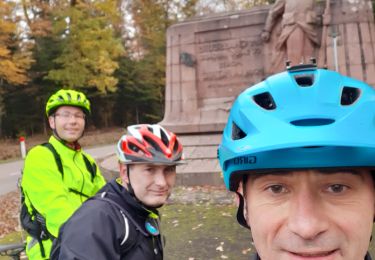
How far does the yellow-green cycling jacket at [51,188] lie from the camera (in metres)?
2.40

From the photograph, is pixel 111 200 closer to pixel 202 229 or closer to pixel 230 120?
pixel 230 120

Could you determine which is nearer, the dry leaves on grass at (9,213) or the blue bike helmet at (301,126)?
the blue bike helmet at (301,126)

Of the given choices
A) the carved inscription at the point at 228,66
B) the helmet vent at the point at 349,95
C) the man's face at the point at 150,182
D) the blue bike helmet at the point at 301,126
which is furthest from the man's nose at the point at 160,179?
the carved inscription at the point at 228,66

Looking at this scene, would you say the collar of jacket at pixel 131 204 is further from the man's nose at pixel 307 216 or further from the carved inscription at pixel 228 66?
the carved inscription at pixel 228 66

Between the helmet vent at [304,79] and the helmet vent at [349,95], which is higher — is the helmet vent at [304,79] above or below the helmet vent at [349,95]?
above

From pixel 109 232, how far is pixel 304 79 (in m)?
1.11

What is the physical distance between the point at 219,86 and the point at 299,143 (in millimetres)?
10498

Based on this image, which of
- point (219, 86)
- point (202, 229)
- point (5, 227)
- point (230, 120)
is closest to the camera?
point (230, 120)

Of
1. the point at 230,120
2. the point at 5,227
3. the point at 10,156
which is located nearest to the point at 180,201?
the point at 5,227

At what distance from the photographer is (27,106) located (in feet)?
102

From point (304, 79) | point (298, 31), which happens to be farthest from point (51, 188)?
point (298, 31)

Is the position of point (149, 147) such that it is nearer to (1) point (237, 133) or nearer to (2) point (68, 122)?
(2) point (68, 122)

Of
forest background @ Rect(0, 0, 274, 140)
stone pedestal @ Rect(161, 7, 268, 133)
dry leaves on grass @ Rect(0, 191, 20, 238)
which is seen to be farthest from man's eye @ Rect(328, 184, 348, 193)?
forest background @ Rect(0, 0, 274, 140)

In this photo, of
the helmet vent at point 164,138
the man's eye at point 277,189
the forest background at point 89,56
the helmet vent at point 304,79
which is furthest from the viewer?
the forest background at point 89,56
